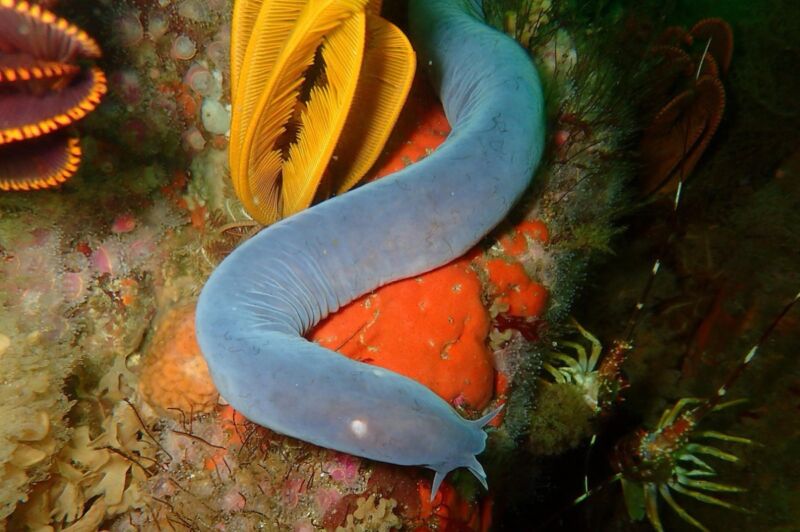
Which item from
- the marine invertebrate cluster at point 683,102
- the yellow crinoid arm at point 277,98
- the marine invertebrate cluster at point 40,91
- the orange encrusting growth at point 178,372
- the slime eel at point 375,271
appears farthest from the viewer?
the marine invertebrate cluster at point 683,102

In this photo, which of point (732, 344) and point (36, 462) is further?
point (732, 344)

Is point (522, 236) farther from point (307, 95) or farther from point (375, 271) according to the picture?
point (307, 95)

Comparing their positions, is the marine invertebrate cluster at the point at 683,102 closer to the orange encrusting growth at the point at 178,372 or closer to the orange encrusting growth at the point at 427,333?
the orange encrusting growth at the point at 427,333

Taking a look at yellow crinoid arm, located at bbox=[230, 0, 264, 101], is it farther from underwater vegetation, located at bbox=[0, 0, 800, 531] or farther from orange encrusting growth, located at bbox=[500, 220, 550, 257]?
orange encrusting growth, located at bbox=[500, 220, 550, 257]

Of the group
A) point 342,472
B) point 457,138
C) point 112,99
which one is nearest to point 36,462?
point 342,472

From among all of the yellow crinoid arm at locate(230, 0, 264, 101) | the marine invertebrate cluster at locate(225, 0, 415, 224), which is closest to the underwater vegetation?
the marine invertebrate cluster at locate(225, 0, 415, 224)

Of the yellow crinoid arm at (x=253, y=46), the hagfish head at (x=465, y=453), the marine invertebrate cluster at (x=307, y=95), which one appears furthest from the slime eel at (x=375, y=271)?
the yellow crinoid arm at (x=253, y=46)

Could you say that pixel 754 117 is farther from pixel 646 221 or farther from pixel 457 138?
pixel 457 138
